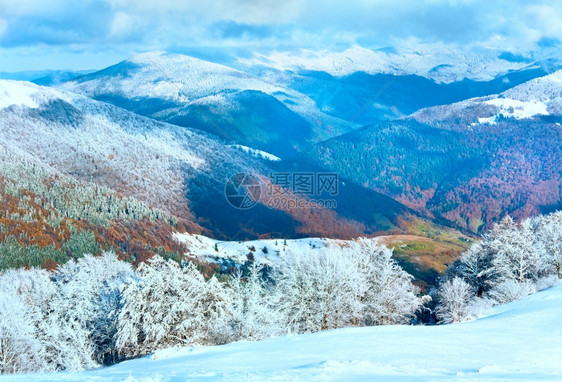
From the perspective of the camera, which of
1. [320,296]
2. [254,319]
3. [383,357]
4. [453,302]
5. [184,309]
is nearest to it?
[383,357]

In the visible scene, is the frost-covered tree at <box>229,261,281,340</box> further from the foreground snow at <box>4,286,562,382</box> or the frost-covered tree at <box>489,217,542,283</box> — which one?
the frost-covered tree at <box>489,217,542,283</box>

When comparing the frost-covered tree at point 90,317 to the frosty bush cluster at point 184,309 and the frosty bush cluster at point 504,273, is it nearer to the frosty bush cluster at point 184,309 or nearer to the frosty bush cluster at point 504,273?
the frosty bush cluster at point 184,309

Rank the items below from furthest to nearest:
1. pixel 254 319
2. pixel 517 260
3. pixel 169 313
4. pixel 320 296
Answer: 1. pixel 517 260
2. pixel 320 296
3. pixel 254 319
4. pixel 169 313

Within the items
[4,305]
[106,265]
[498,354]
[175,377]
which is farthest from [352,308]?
[106,265]

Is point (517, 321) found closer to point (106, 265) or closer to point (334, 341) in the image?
point (334, 341)

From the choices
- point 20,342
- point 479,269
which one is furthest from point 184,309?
point 479,269

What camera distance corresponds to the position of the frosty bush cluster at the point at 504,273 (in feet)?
181

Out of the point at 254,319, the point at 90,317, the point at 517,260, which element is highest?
the point at 517,260

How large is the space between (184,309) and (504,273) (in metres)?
43.9

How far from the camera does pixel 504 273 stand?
209 feet

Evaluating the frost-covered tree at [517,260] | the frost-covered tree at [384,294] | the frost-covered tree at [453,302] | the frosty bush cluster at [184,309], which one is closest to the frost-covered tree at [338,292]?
the frost-covered tree at [384,294]

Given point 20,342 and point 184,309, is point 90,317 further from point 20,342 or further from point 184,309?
point 184,309

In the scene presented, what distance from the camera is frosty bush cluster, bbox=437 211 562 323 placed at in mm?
55250

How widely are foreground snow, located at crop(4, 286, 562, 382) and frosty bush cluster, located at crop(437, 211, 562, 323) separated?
20.7m
